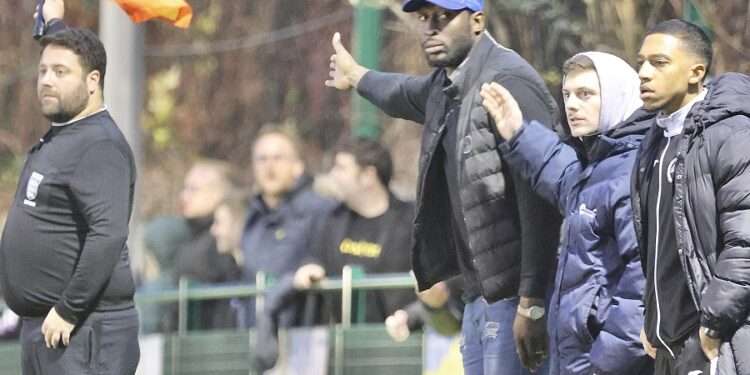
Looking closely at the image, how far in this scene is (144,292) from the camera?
13.8 m

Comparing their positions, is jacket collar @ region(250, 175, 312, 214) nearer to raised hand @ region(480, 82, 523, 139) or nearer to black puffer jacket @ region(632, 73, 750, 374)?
raised hand @ region(480, 82, 523, 139)

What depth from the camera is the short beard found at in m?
9.03

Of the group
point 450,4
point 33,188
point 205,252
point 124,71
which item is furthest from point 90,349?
point 205,252

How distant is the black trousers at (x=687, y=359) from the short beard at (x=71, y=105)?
9.52 feet

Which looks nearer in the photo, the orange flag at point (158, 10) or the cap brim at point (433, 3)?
the cap brim at point (433, 3)

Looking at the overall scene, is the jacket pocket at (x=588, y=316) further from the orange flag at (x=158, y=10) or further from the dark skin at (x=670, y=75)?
the orange flag at (x=158, y=10)

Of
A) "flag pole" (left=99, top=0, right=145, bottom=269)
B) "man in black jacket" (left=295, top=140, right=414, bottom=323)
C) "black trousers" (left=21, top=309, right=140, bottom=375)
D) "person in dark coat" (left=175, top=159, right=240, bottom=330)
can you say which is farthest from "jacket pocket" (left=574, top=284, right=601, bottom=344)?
"flag pole" (left=99, top=0, right=145, bottom=269)

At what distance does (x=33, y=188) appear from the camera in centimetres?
896

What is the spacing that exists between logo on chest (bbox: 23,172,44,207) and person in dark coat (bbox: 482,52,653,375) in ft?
7.38

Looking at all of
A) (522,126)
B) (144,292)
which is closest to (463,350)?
A: (522,126)

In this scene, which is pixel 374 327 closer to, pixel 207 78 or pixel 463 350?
pixel 463 350

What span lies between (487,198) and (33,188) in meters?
1.95

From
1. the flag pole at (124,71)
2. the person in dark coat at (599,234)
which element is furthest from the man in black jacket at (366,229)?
the person in dark coat at (599,234)

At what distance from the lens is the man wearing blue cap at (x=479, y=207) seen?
840 cm
